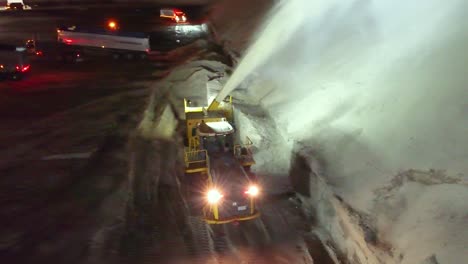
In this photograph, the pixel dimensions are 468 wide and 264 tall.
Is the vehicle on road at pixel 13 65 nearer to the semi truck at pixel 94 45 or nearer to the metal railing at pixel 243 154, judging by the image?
the semi truck at pixel 94 45

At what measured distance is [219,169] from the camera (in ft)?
48.6

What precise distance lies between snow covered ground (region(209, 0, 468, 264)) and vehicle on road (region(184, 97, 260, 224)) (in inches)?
83.4

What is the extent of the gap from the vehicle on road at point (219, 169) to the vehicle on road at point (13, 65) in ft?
74.0

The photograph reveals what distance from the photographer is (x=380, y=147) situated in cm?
1432

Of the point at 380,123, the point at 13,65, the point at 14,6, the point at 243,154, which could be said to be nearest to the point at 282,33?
the point at 380,123

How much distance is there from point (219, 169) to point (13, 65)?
90.6 feet

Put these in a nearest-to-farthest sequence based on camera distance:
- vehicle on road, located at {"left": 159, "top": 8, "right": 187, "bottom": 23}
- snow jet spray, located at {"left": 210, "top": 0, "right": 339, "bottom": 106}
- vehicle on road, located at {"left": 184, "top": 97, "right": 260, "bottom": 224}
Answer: vehicle on road, located at {"left": 184, "top": 97, "right": 260, "bottom": 224} < snow jet spray, located at {"left": 210, "top": 0, "right": 339, "bottom": 106} < vehicle on road, located at {"left": 159, "top": 8, "right": 187, "bottom": 23}

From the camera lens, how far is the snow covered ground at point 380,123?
1105cm

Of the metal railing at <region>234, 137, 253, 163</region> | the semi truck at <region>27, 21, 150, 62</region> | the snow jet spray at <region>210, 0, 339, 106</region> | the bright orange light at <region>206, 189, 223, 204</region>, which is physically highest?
the semi truck at <region>27, 21, 150, 62</region>

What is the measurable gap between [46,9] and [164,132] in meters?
66.5

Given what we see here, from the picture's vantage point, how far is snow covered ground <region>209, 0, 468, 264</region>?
1105cm

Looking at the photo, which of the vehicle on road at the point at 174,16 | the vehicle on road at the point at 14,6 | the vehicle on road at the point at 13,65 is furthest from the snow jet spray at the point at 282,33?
the vehicle on road at the point at 14,6

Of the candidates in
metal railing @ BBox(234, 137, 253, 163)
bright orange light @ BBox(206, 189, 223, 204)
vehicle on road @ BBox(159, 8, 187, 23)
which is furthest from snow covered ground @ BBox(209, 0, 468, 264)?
vehicle on road @ BBox(159, 8, 187, 23)

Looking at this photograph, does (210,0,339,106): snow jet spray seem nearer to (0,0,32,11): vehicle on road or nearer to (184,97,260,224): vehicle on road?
(184,97,260,224): vehicle on road
